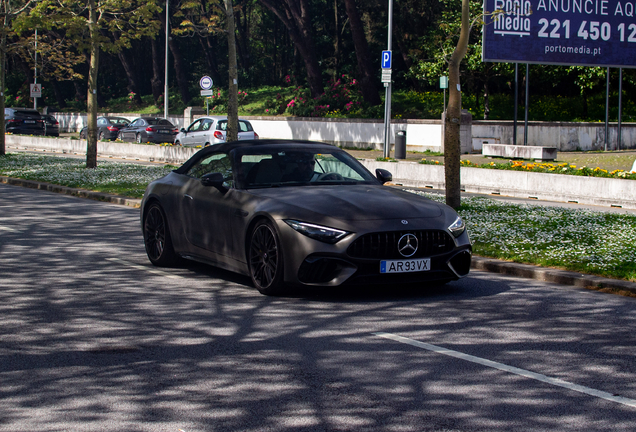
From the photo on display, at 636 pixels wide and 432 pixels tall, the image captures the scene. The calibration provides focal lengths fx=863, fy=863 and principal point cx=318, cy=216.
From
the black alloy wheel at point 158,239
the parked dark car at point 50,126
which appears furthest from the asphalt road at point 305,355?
the parked dark car at point 50,126

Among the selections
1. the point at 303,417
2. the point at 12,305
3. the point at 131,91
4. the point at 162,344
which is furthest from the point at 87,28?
the point at 131,91

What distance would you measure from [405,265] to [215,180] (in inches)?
86.1

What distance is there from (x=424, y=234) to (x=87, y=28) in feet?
68.6

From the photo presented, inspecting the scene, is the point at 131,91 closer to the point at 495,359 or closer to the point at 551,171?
the point at 551,171

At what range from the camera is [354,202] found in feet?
25.8

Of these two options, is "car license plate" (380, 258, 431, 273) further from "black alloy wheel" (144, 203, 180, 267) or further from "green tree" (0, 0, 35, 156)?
"green tree" (0, 0, 35, 156)

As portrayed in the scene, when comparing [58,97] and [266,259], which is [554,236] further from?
[58,97]

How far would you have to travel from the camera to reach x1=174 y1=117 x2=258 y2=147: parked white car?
34062 millimetres

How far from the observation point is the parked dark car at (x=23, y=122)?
48.0 m

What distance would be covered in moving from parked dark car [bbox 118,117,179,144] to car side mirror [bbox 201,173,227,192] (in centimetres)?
3409

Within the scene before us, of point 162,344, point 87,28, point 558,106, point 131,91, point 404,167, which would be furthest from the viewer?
point 131,91

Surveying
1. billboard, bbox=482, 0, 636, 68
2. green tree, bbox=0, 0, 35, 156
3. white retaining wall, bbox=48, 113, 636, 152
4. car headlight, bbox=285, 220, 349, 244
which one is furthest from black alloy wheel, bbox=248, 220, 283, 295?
white retaining wall, bbox=48, 113, 636, 152

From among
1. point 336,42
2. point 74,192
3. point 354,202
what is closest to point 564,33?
point 74,192

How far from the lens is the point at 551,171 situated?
20.3m
